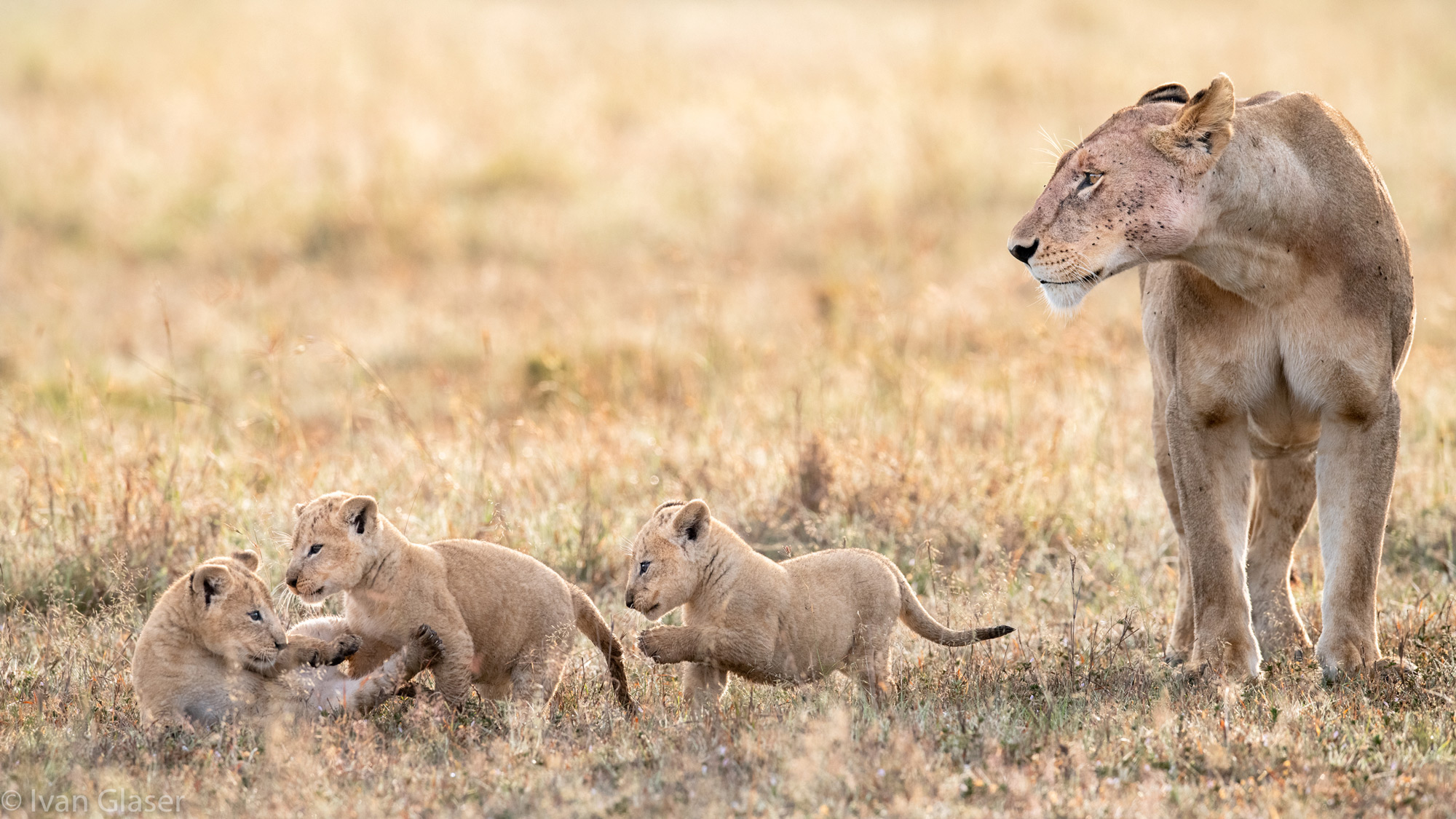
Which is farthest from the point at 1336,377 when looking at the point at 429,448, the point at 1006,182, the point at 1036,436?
the point at 1006,182

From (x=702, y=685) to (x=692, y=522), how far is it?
0.60 m

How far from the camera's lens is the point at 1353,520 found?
202 inches

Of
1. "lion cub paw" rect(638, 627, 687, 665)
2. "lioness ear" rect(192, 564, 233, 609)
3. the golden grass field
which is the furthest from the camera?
"lioness ear" rect(192, 564, 233, 609)

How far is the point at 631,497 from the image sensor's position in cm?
765

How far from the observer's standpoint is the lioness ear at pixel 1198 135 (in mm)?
4844

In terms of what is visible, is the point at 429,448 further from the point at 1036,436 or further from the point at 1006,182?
the point at 1006,182

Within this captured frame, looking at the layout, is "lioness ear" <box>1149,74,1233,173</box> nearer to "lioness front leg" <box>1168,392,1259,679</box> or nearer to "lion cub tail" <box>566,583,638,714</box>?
"lioness front leg" <box>1168,392,1259,679</box>

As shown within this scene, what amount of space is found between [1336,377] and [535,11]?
76.3 ft

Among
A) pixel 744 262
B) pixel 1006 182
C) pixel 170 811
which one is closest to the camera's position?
pixel 170 811

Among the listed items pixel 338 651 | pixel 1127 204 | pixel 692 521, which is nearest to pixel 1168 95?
pixel 1127 204

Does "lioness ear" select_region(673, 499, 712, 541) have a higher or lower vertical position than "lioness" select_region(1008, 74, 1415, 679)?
lower

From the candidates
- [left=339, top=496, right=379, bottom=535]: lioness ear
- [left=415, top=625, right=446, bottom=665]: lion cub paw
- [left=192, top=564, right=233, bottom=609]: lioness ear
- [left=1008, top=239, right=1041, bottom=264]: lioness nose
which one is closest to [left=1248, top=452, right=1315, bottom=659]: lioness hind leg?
[left=1008, top=239, right=1041, bottom=264]: lioness nose

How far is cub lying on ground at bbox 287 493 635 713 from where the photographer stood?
16.0 ft

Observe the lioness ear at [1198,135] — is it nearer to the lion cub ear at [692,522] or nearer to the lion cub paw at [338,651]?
the lion cub ear at [692,522]
